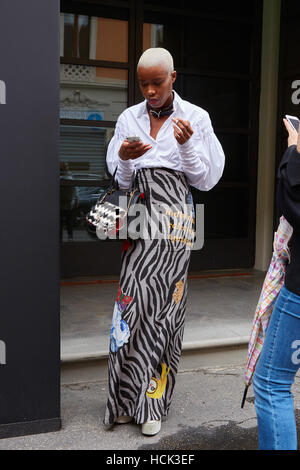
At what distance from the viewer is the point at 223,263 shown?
6441 mm

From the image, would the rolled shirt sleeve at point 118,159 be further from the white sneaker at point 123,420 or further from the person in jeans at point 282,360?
the white sneaker at point 123,420

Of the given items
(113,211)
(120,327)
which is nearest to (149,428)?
(120,327)

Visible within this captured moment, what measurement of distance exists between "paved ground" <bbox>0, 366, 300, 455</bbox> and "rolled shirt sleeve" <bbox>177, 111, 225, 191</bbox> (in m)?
1.33

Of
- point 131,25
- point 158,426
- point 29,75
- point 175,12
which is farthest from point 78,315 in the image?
point 175,12

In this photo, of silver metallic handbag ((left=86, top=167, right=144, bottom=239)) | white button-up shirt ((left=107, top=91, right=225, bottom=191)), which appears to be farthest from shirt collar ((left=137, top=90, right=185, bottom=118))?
silver metallic handbag ((left=86, top=167, right=144, bottom=239))

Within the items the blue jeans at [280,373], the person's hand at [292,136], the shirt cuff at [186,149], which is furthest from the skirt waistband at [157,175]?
the blue jeans at [280,373]

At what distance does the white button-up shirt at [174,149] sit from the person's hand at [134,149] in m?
0.11

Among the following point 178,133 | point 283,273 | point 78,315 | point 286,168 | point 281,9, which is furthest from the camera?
point 281,9

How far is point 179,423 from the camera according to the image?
288 centimetres

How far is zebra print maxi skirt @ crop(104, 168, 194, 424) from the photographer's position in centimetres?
263

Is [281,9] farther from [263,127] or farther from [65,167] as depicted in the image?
[65,167]

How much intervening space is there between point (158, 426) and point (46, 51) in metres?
2.01

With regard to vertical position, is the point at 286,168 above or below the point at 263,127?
below

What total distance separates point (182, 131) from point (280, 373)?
115 cm
